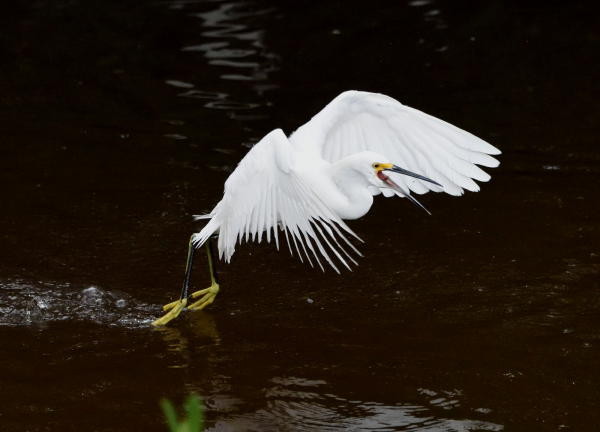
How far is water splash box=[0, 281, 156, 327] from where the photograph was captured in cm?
564

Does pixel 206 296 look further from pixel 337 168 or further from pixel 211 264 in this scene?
pixel 337 168

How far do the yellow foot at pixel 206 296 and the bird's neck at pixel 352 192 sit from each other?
1.01 meters

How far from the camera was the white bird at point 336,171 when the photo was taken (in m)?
4.90

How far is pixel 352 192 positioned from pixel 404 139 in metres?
0.73

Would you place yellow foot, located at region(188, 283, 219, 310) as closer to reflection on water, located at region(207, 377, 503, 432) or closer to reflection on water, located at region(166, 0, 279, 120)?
reflection on water, located at region(207, 377, 503, 432)

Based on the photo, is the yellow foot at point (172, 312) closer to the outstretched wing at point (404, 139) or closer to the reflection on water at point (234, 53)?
the outstretched wing at point (404, 139)

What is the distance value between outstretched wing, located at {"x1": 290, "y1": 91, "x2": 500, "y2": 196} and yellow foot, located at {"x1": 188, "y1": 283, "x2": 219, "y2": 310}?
968mm

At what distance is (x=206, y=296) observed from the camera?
227 inches

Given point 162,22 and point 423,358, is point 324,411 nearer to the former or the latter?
point 423,358

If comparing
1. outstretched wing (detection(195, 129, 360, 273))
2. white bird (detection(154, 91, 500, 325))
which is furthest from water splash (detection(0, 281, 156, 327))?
outstretched wing (detection(195, 129, 360, 273))

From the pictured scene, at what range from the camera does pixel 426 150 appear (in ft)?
18.3

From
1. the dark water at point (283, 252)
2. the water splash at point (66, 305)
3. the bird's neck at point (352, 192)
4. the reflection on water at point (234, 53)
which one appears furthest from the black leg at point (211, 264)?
the reflection on water at point (234, 53)

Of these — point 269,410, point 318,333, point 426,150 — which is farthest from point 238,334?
point 426,150

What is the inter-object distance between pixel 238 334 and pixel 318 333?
1.45 ft
